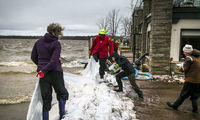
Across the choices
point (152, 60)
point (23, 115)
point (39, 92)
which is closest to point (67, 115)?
point (39, 92)

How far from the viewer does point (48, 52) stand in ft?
11.6

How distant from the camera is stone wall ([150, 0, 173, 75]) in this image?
30.1ft

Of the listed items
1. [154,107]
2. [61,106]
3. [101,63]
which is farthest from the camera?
[101,63]

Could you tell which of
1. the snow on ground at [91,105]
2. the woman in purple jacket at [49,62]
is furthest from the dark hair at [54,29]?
the snow on ground at [91,105]

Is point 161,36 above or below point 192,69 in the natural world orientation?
above

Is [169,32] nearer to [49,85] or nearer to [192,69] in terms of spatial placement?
[192,69]

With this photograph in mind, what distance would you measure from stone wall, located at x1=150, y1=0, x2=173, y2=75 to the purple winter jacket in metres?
6.78

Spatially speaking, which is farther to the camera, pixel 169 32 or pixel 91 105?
pixel 169 32

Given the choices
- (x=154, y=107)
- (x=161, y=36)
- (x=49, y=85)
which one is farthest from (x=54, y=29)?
(x=161, y=36)

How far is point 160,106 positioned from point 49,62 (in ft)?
10.9

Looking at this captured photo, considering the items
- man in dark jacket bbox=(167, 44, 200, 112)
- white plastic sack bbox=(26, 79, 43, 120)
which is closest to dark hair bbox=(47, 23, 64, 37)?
white plastic sack bbox=(26, 79, 43, 120)

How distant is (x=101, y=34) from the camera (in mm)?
7051

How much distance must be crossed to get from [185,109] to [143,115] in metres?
1.27

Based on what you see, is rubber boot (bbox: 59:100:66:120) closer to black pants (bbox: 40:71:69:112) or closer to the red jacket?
black pants (bbox: 40:71:69:112)
